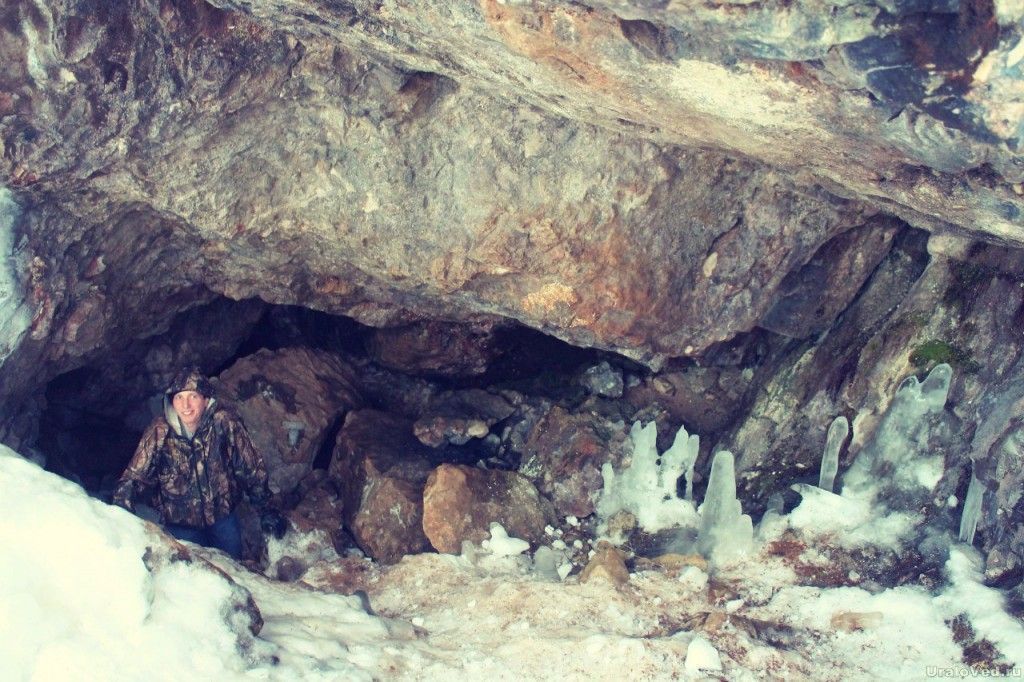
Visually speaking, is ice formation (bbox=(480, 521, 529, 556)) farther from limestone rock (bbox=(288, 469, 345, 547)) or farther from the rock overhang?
the rock overhang

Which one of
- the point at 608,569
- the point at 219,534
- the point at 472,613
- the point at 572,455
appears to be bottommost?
the point at 219,534

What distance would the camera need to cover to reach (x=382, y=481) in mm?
5523

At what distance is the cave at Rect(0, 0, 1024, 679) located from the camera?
3100mm

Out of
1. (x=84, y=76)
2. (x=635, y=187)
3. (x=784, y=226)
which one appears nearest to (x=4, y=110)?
(x=84, y=76)

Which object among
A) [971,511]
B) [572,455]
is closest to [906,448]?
[971,511]

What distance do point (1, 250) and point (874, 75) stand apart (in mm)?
3695

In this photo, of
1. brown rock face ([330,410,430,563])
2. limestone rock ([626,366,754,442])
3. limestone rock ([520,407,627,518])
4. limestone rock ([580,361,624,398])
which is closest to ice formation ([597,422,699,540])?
limestone rock ([520,407,627,518])

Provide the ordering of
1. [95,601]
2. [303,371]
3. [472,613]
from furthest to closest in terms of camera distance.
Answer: [303,371]
[472,613]
[95,601]

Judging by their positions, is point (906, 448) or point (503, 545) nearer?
point (906, 448)

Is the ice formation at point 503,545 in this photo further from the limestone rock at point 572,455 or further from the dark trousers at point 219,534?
the dark trousers at point 219,534

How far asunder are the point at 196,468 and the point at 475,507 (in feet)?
5.05

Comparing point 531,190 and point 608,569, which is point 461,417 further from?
point 531,190

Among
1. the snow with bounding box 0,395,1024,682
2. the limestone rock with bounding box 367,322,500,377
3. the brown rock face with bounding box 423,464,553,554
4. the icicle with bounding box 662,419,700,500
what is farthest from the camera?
the limestone rock with bounding box 367,322,500,377

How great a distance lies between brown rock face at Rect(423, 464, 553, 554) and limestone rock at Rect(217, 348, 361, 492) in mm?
1222
